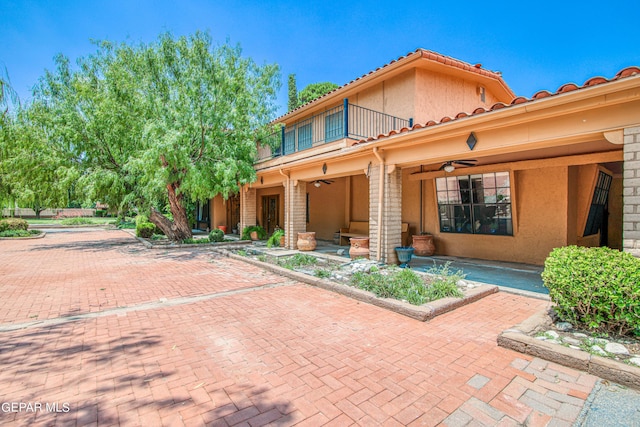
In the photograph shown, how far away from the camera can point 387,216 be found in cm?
823

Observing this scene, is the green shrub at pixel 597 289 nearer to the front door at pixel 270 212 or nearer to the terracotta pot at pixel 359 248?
the terracotta pot at pixel 359 248

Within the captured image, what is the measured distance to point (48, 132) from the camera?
42.4 ft

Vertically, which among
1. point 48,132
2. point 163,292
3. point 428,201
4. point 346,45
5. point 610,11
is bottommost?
point 163,292

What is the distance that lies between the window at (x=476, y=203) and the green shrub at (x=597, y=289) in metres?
5.27

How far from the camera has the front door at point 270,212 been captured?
1867cm

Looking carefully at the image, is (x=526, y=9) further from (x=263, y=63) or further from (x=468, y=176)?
(x=263, y=63)

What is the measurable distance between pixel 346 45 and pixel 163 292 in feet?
45.2

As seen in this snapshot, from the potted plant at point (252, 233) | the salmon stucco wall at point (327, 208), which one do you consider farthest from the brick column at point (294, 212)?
the potted plant at point (252, 233)

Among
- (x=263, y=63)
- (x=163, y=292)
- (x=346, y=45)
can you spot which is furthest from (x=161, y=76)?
(x=163, y=292)

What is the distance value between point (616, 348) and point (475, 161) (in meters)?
6.45

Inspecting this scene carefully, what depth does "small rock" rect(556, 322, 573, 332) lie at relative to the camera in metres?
4.01

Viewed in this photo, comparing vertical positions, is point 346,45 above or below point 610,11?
above

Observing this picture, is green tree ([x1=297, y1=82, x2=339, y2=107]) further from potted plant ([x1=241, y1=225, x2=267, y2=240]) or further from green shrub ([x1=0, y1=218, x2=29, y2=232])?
green shrub ([x1=0, y1=218, x2=29, y2=232])

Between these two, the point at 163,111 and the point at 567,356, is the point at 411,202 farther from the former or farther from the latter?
the point at 163,111
